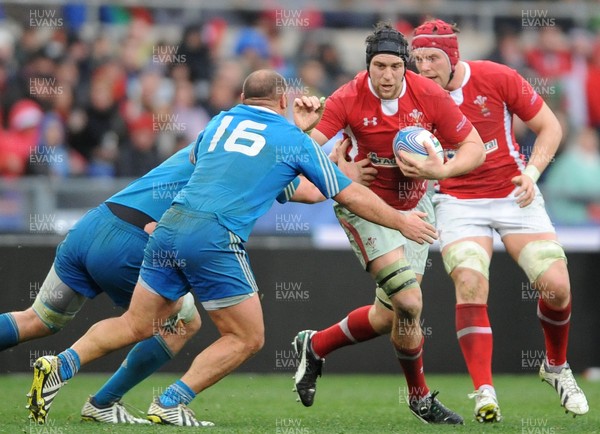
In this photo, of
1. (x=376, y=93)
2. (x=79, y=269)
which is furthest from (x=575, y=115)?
(x=79, y=269)

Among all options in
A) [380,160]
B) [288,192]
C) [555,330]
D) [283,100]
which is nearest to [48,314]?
[288,192]

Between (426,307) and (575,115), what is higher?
(575,115)

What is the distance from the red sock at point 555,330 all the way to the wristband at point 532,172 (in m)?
0.85

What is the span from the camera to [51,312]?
24.6 feet

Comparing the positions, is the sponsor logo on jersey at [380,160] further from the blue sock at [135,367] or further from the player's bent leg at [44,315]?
the player's bent leg at [44,315]

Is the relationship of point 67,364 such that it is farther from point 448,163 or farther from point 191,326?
point 448,163

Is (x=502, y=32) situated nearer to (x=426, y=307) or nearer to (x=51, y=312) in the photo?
(x=426, y=307)

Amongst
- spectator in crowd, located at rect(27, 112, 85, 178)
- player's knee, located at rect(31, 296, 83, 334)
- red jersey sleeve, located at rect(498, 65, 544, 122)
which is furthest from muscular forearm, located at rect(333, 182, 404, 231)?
spectator in crowd, located at rect(27, 112, 85, 178)

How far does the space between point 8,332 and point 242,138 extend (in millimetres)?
2013

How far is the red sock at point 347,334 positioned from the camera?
836cm

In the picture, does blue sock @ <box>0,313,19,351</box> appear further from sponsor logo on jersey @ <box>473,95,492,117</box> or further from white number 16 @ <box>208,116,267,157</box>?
sponsor logo on jersey @ <box>473,95,492,117</box>

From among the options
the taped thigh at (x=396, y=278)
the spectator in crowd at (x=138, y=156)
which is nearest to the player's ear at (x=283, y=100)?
the taped thigh at (x=396, y=278)

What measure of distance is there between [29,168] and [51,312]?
209 inches

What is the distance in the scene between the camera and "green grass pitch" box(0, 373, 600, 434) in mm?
6961
